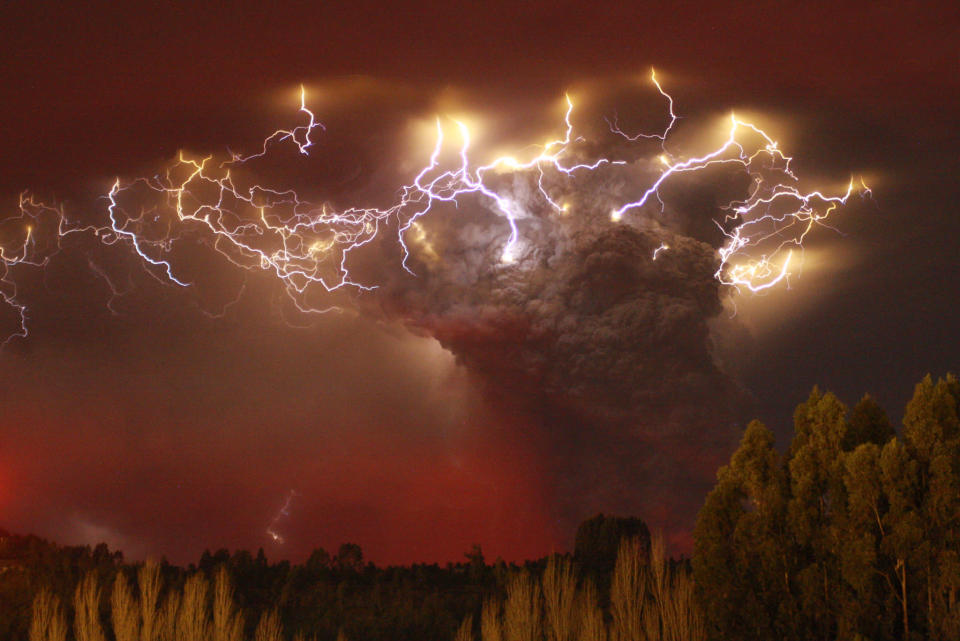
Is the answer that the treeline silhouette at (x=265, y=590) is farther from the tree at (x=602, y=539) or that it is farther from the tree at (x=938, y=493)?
the tree at (x=938, y=493)

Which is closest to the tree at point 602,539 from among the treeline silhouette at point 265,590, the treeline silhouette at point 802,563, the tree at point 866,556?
the treeline silhouette at point 265,590

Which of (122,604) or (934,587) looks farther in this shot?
(122,604)

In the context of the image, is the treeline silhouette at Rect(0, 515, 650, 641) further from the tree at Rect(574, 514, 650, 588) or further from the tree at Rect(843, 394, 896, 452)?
the tree at Rect(843, 394, 896, 452)

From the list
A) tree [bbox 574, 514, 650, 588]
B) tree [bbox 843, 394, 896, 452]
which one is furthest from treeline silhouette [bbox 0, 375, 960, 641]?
tree [bbox 574, 514, 650, 588]

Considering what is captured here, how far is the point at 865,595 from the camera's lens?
8.42m

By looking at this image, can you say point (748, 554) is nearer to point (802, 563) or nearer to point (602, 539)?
point (802, 563)

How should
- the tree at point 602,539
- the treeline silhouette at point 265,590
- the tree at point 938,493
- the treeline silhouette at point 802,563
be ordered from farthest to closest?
1. the tree at point 602,539
2. the treeline silhouette at point 265,590
3. the treeline silhouette at point 802,563
4. the tree at point 938,493

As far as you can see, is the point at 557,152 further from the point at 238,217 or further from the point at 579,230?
the point at 238,217

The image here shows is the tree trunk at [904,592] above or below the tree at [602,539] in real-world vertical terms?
below

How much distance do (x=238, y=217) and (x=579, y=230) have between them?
34.2 feet

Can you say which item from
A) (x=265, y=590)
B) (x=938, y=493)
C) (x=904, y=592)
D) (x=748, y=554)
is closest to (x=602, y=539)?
(x=265, y=590)

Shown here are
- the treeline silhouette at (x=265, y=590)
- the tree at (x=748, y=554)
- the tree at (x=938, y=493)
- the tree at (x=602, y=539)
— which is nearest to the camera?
the tree at (x=938, y=493)

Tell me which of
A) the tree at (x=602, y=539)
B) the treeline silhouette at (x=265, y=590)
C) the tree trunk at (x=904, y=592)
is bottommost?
the tree trunk at (x=904, y=592)

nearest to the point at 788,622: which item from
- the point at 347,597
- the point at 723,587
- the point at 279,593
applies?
the point at 723,587
